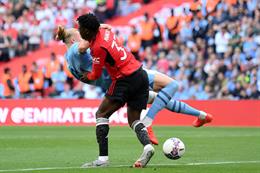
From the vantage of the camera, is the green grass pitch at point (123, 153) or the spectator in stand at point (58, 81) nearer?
the green grass pitch at point (123, 153)

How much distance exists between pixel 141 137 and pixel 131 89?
2.21 ft

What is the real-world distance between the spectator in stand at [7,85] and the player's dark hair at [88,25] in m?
16.9

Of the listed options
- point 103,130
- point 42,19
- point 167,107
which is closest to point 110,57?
point 103,130

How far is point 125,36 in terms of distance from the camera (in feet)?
93.4

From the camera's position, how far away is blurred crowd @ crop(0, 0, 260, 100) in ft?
82.7

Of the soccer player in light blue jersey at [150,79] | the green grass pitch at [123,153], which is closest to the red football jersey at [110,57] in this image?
the soccer player in light blue jersey at [150,79]

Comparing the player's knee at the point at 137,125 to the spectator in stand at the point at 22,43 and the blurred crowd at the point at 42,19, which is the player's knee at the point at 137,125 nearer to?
the blurred crowd at the point at 42,19

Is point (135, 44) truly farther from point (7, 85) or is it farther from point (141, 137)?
point (141, 137)

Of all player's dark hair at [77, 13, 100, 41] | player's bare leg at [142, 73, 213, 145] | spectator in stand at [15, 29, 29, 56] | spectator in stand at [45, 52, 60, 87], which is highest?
player's dark hair at [77, 13, 100, 41]

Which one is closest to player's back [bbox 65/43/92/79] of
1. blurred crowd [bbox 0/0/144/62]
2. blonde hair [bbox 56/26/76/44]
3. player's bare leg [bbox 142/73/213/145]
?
blonde hair [bbox 56/26/76/44]

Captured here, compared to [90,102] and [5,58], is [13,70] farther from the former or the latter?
[90,102]

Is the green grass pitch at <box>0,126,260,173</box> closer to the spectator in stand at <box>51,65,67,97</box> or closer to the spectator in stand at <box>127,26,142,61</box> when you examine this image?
the spectator in stand at <box>51,65,67,97</box>

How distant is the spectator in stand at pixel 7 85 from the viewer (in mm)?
27172

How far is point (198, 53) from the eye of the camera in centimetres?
2642
